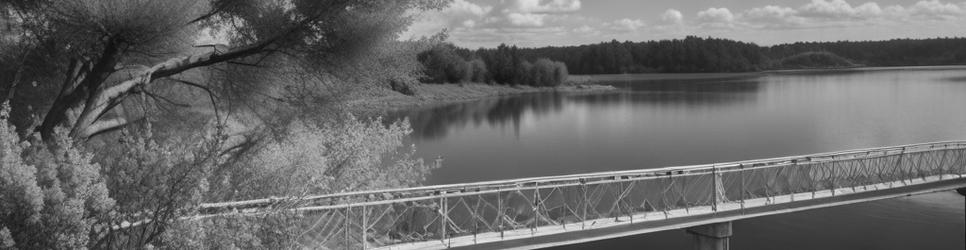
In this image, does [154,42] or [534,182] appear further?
[534,182]

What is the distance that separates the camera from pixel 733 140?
88.1ft

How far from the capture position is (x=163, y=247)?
379 centimetres

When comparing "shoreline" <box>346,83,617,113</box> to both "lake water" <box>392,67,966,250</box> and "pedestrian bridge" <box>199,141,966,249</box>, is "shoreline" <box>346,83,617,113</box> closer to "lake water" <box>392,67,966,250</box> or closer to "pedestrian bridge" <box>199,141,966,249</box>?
"lake water" <box>392,67,966,250</box>

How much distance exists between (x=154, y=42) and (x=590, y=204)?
540cm

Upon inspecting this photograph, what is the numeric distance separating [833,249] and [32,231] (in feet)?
42.2

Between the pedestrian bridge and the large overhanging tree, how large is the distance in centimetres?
153

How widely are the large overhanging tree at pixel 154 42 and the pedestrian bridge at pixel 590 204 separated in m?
1.53

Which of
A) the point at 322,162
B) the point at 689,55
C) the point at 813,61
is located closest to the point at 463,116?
the point at 322,162

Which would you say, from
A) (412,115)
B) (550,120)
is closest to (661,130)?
(550,120)

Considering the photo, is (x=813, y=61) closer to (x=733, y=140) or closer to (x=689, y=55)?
(x=689, y=55)

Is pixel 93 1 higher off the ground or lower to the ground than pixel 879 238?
higher

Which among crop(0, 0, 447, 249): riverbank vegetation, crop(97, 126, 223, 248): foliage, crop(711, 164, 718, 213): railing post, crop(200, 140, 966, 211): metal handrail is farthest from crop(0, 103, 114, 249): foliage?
crop(711, 164, 718, 213): railing post

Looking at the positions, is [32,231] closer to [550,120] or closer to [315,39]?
[315,39]

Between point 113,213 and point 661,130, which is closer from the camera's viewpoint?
point 113,213
